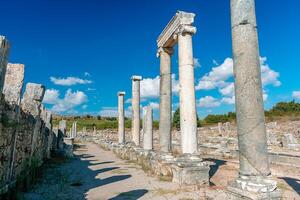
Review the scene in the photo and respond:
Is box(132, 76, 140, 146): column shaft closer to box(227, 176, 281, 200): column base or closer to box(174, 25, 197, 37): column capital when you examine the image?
box(174, 25, 197, 37): column capital

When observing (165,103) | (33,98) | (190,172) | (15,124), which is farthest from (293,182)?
(33,98)

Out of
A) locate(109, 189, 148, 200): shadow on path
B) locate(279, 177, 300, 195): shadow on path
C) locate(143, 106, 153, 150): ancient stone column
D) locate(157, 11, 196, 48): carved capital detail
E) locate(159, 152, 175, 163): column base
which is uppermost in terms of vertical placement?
locate(157, 11, 196, 48): carved capital detail

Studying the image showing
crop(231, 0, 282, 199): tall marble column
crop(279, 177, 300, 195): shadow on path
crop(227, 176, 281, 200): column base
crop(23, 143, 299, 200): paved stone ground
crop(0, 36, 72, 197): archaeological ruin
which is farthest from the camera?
crop(279, 177, 300, 195): shadow on path

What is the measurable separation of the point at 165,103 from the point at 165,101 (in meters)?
0.09

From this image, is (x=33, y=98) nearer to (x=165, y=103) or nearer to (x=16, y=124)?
(x=16, y=124)

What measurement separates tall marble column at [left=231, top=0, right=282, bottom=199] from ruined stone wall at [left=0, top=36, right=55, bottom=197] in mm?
Answer: 4983

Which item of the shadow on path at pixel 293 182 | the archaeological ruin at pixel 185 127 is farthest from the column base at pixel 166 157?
the shadow on path at pixel 293 182

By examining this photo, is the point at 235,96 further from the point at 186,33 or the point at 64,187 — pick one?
the point at 64,187

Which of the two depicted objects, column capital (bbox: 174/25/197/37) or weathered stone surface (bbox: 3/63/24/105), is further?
column capital (bbox: 174/25/197/37)

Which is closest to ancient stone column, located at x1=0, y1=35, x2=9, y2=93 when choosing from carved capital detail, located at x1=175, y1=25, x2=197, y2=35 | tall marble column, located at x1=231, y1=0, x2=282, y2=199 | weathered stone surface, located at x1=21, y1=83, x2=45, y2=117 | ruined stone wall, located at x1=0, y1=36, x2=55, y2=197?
ruined stone wall, located at x1=0, y1=36, x2=55, y2=197

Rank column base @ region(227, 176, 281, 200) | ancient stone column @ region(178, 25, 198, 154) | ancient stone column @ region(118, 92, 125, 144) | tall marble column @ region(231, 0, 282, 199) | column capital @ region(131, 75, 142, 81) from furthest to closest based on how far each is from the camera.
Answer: ancient stone column @ region(118, 92, 125, 144)
column capital @ region(131, 75, 142, 81)
ancient stone column @ region(178, 25, 198, 154)
tall marble column @ region(231, 0, 282, 199)
column base @ region(227, 176, 281, 200)

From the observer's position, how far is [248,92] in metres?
5.81

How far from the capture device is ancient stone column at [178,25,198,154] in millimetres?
10133

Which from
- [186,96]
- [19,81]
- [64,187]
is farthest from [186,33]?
[64,187]
